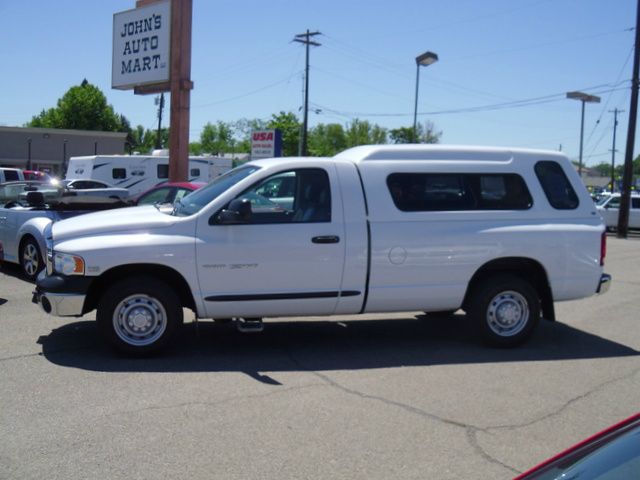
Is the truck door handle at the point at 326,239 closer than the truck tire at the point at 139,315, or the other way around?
the truck tire at the point at 139,315

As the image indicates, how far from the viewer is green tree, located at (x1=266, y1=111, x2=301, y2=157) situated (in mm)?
66938

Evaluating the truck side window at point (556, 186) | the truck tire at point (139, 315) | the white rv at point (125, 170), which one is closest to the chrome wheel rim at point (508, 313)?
the truck side window at point (556, 186)

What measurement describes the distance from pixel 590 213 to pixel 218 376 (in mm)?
4355

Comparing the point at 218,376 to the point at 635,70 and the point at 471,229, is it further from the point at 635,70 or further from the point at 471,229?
the point at 635,70

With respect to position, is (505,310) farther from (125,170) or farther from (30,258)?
(125,170)

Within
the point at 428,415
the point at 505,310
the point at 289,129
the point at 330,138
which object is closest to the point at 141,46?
the point at 505,310

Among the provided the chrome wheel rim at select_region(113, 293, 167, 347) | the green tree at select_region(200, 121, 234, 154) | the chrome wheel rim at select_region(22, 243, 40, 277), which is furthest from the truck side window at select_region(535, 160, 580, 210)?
the green tree at select_region(200, 121, 234, 154)

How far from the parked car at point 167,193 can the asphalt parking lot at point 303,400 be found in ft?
15.3

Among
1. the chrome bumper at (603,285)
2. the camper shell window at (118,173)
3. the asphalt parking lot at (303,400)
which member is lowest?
the asphalt parking lot at (303,400)

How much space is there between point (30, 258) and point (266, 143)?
13442mm

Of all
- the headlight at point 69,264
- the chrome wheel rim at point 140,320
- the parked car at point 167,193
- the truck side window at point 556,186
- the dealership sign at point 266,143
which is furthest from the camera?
the dealership sign at point 266,143

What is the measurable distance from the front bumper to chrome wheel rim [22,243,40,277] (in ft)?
14.5

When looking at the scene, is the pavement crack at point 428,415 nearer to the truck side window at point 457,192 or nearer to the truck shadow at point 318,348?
the truck shadow at point 318,348

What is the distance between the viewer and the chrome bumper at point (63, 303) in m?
6.20
